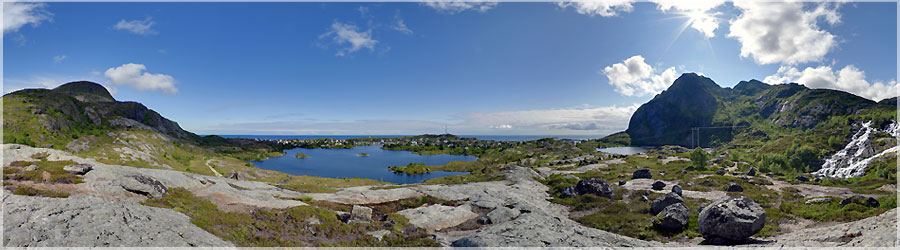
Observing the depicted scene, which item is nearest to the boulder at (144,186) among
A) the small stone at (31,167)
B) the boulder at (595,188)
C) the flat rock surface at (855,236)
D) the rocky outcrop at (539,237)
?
the small stone at (31,167)

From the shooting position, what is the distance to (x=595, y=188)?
5175 centimetres

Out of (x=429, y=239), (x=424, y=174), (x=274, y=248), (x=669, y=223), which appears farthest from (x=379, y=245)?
Result: (x=424, y=174)

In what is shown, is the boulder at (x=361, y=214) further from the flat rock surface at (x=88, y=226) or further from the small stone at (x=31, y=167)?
the small stone at (x=31, y=167)

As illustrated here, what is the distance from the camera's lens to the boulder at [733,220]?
2300cm

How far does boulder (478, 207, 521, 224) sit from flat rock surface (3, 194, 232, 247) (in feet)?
76.2

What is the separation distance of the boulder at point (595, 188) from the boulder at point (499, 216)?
77.5 feet

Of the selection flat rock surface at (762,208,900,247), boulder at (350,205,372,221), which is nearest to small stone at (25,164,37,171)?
boulder at (350,205,372,221)

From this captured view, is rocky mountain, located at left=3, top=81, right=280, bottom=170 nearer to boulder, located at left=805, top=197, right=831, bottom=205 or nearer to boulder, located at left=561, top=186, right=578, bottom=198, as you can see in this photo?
boulder, located at left=561, top=186, right=578, bottom=198

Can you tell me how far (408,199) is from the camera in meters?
39.7

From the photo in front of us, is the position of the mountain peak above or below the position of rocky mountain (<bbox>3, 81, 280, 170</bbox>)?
above

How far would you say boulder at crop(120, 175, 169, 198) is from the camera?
76.5 ft

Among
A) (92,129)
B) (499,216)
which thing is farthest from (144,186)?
(92,129)

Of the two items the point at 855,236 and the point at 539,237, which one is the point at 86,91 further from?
the point at 855,236

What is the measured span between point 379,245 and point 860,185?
292 ft
